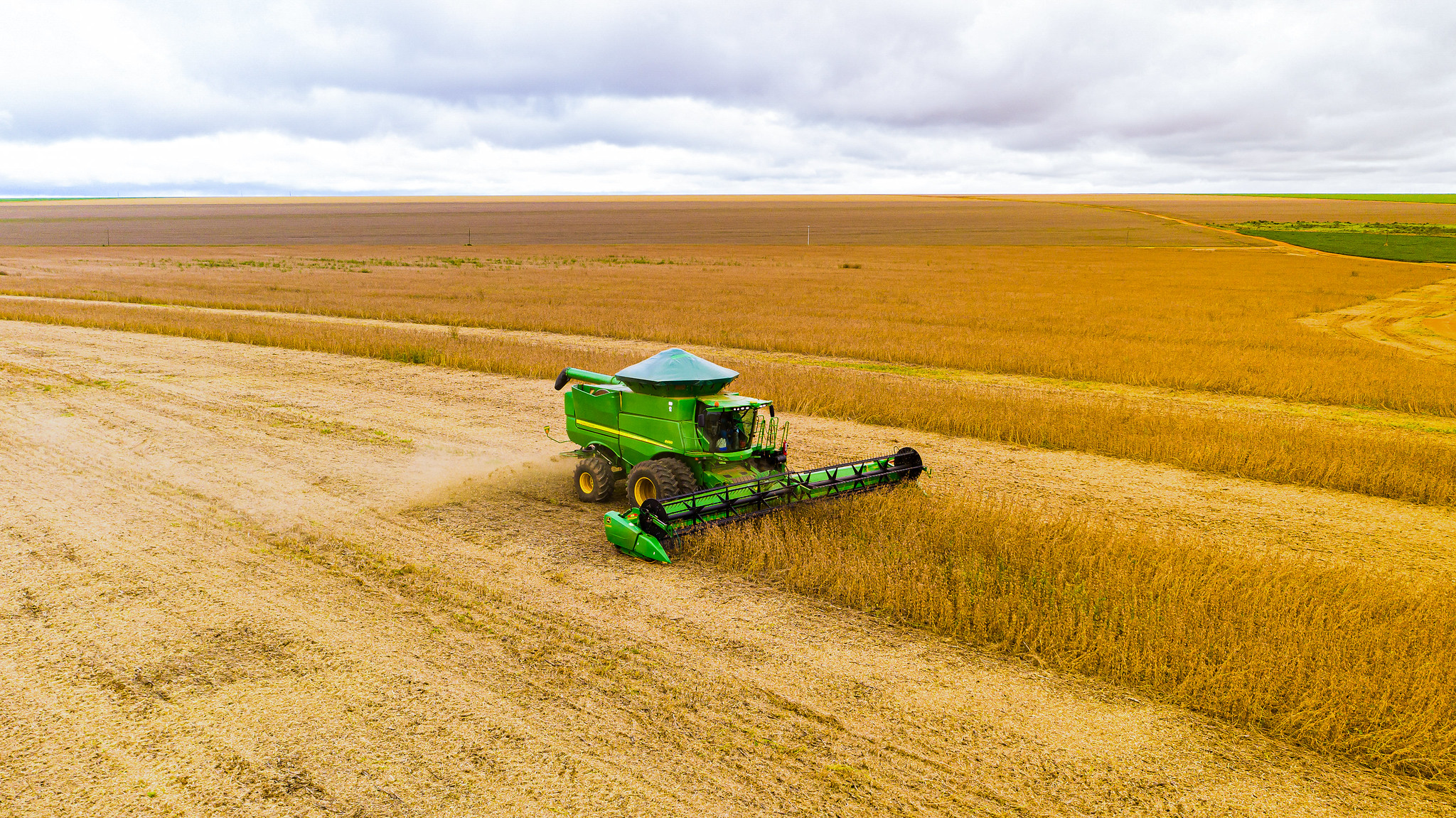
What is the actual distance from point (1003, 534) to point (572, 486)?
5158 mm

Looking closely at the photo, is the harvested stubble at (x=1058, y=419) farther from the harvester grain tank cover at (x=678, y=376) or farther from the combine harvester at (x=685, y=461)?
the harvester grain tank cover at (x=678, y=376)

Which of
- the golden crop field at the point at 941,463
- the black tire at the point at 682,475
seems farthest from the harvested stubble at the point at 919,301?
the black tire at the point at 682,475

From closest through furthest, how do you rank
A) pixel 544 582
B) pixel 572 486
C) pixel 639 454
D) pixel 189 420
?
pixel 544 582 < pixel 639 454 < pixel 572 486 < pixel 189 420

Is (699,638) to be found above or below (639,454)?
below

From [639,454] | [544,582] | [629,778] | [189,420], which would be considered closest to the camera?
[629,778]

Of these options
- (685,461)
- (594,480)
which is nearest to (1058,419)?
(685,461)

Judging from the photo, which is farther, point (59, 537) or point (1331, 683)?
point (59, 537)

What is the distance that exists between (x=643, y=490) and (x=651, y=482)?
0.51 feet

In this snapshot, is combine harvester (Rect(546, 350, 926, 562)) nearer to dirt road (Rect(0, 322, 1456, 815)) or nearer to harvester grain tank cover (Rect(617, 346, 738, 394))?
harvester grain tank cover (Rect(617, 346, 738, 394))

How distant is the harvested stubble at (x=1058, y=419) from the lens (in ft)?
37.2

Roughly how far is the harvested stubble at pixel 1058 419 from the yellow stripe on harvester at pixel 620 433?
6.17 meters

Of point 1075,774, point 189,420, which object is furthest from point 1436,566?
point 189,420

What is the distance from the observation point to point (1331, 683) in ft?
17.7

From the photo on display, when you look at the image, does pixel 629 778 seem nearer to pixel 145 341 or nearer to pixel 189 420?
pixel 189 420
